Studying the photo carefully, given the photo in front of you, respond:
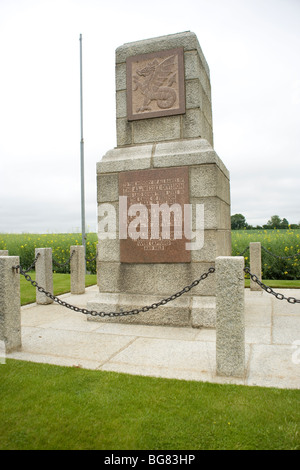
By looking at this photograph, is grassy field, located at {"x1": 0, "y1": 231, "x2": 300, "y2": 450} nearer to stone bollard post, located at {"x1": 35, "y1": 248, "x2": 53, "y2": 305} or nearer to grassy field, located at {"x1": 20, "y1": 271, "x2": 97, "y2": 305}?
stone bollard post, located at {"x1": 35, "y1": 248, "x2": 53, "y2": 305}

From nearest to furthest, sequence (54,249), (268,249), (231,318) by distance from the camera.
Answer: (231,318) < (268,249) < (54,249)

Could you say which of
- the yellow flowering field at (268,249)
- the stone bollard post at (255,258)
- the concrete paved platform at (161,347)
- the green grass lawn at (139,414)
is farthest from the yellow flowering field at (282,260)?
the green grass lawn at (139,414)

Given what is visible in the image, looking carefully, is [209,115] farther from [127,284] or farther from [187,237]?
[127,284]

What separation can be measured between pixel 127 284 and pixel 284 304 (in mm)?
3451

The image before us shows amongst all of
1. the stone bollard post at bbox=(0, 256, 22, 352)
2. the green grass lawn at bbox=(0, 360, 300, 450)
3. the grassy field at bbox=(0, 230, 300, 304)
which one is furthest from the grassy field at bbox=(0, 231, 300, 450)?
the grassy field at bbox=(0, 230, 300, 304)

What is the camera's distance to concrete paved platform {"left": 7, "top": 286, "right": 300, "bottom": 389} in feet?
11.7

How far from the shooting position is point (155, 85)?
19.4ft

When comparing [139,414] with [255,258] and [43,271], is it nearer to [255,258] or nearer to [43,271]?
[43,271]

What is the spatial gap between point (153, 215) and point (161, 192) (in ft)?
1.29

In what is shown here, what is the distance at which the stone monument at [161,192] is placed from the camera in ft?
17.7

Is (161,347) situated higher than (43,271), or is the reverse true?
(43,271)

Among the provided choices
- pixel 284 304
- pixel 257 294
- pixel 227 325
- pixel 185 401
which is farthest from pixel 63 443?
pixel 257 294

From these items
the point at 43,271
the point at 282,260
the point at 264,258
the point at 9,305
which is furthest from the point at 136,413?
the point at 282,260

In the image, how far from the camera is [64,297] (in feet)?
26.9
